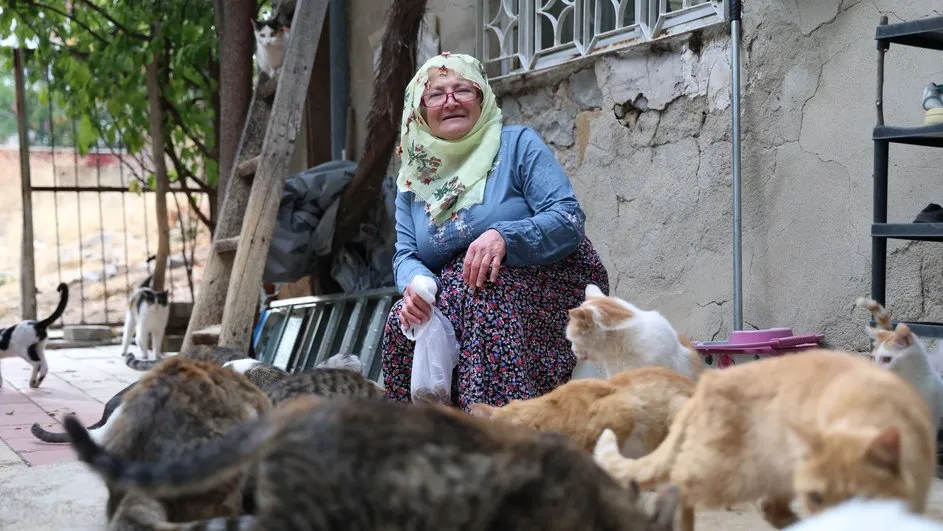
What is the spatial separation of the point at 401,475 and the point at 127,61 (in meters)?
7.37

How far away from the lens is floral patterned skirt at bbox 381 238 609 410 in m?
3.06

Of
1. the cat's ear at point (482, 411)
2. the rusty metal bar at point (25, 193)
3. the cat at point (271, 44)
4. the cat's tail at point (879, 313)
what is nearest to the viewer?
the cat's ear at point (482, 411)

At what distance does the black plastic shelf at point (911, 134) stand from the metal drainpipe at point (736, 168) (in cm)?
79

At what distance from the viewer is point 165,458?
6.30 ft

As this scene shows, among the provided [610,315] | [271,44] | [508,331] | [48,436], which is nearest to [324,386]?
[508,331]

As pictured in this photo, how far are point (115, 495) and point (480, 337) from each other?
137 centimetres

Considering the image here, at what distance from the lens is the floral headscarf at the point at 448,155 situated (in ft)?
11.0

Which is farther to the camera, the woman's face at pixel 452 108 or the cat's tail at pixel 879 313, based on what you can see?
the woman's face at pixel 452 108

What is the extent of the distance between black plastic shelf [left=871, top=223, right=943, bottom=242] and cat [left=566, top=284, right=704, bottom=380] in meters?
0.84

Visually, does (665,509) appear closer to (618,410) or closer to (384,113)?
(618,410)

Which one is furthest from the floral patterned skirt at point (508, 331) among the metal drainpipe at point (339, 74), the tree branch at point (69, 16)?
the tree branch at point (69, 16)

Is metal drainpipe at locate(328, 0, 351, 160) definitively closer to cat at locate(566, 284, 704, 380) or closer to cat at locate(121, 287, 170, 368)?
cat at locate(121, 287, 170, 368)

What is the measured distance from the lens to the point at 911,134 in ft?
9.64

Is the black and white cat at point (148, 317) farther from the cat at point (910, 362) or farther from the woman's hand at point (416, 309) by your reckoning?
the cat at point (910, 362)
